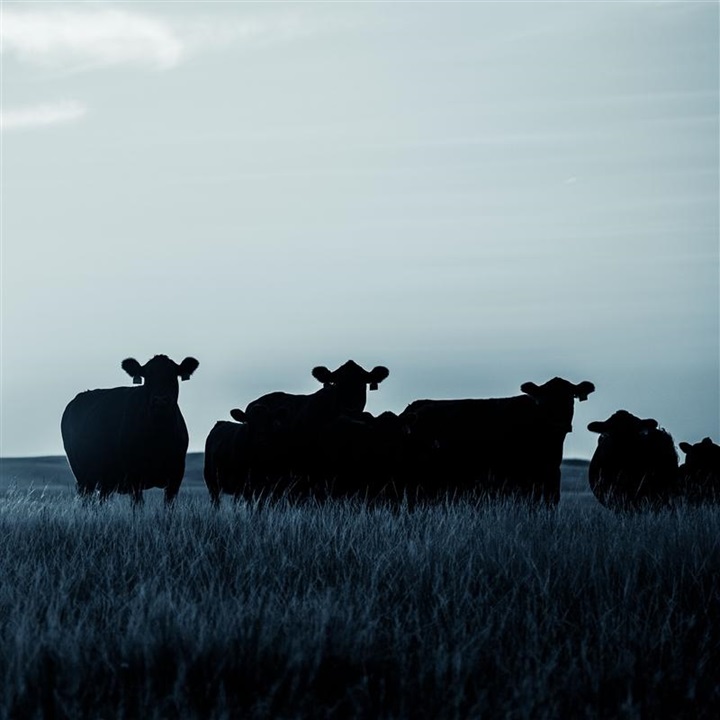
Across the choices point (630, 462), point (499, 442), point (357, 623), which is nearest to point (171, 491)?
point (499, 442)

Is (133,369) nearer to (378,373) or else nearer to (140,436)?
(140,436)

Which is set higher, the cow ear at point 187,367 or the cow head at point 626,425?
the cow ear at point 187,367

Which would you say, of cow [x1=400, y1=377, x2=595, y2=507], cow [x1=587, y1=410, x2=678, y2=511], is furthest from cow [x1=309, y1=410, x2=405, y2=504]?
cow [x1=587, y1=410, x2=678, y2=511]

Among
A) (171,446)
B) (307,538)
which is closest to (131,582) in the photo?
(307,538)

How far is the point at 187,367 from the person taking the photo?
15734 mm

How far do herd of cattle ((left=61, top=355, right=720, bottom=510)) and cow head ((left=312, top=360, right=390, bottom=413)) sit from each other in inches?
0.5

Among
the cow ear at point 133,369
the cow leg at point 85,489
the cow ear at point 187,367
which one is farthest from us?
the cow leg at point 85,489

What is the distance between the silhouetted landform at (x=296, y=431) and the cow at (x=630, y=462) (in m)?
3.52

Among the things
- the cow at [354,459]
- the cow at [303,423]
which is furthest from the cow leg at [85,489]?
the cow at [354,459]

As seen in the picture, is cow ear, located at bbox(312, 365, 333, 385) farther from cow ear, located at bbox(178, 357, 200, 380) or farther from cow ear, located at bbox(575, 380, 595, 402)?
cow ear, located at bbox(575, 380, 595, 402)

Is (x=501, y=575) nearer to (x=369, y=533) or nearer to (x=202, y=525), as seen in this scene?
(x=369, y=533)

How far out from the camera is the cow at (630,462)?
1639 centimetres

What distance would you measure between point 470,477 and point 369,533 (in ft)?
22.4

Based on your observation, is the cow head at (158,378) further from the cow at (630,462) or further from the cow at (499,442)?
the cow at (630,462)
